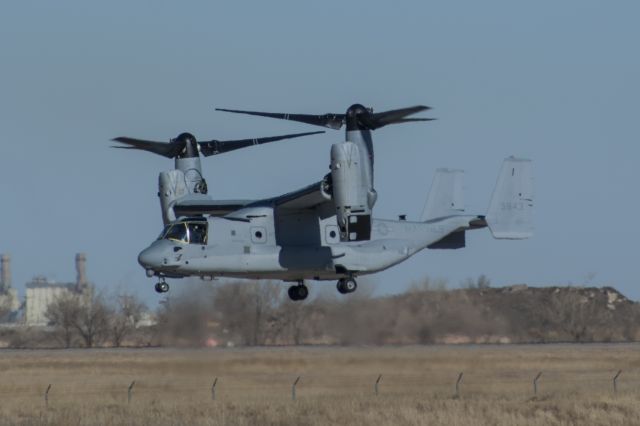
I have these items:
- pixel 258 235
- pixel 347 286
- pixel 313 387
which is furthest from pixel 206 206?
pixel 313 387

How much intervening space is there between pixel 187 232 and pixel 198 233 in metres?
0.39

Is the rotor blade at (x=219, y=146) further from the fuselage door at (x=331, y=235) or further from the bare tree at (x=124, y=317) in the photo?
the bare tree at (x=124, y=317)

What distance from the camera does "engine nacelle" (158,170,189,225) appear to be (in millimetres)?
51156

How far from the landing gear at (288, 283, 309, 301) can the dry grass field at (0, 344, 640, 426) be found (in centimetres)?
315

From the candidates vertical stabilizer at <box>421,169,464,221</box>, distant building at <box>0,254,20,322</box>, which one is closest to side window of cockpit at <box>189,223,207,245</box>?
vertical stabilizer at <box>421,169,464,221</box>

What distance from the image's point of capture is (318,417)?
42.7 m

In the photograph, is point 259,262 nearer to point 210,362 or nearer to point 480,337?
point 210,362

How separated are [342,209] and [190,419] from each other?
27.5 ft

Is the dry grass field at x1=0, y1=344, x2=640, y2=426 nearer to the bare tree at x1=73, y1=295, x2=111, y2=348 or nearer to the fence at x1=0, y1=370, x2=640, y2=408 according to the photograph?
the fence at x1=0, y1=370, x2=640, y2=408

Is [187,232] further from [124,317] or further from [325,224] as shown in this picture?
[124,317]

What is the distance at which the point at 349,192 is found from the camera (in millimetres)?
44562

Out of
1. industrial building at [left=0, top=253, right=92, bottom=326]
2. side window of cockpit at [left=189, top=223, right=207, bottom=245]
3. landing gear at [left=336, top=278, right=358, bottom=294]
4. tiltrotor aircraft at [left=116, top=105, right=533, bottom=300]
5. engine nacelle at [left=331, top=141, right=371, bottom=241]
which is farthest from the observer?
industrial building at [left=0, top=253, right=92, bottom=326]

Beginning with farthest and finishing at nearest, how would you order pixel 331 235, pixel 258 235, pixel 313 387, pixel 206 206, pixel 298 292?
pixel 206 206 < pixel 298 292 < pixel 313 387 < pixel 331 235 < pixel 258 235

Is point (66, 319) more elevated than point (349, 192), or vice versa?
point (349, 192)
